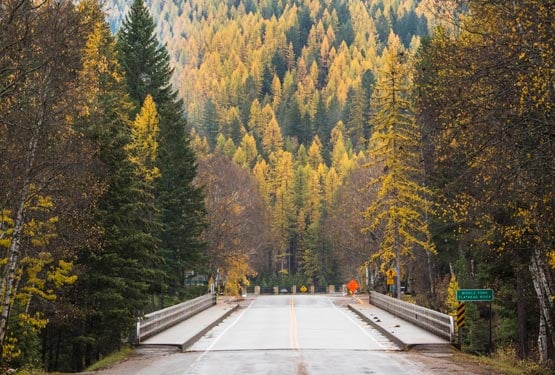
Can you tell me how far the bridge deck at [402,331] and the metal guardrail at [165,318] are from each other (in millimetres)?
8904

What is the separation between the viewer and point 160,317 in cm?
2962

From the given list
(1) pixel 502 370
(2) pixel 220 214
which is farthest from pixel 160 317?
(2) pixel 220 214

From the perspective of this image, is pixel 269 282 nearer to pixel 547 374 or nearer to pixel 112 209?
pixel 112 209

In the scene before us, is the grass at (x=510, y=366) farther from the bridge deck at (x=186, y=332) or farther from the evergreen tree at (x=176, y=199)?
the evergreen tree at (x=176, y=199)

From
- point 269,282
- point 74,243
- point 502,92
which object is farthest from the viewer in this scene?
point 269,282

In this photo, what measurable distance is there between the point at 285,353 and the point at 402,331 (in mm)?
8389

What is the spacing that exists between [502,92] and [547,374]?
644cm

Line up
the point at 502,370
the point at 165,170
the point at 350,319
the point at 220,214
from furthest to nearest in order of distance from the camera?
the point at 220,214 → the point at 165,170 → the point at 350,319 → the point at 502,370

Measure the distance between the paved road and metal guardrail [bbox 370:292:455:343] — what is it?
1.94m

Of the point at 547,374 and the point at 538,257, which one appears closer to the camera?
the point at 547,374

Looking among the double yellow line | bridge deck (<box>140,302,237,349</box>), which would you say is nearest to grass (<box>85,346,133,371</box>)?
bridge deck (<box>140,302,237,349</box>)

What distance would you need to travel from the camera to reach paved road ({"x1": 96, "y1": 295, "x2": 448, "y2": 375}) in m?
17.9

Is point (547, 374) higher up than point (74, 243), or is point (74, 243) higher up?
point (74, 243)

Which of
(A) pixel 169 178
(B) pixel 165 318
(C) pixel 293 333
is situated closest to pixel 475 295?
(C) pixel 293 333
